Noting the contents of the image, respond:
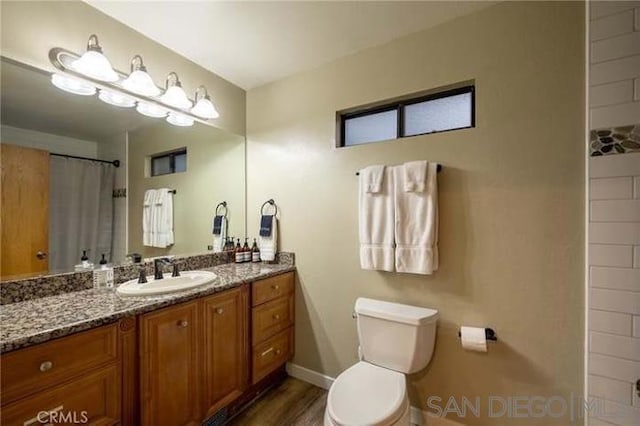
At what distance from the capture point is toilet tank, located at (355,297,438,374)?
1.54 metres

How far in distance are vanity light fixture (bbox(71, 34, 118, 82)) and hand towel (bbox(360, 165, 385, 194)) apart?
156 centimetres

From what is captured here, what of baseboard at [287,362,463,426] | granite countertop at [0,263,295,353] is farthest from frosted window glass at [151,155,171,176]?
baseboard at [287,362,463,426]

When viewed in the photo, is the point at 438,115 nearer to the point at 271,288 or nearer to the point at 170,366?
the point at 271,288

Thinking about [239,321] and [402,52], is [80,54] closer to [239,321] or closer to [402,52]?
[239,321]

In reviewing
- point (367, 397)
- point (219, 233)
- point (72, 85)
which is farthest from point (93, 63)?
point (367, 397)

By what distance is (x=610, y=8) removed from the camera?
1215mm

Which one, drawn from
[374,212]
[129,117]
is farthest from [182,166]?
[374,212]

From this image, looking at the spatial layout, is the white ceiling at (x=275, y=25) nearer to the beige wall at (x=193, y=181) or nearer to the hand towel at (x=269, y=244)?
the beige wall at (x=193, y=181)

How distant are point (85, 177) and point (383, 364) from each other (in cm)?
207

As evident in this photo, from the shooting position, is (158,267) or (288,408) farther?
(288,408)

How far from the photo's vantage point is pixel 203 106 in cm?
202

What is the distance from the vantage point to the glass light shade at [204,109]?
6.59 ft

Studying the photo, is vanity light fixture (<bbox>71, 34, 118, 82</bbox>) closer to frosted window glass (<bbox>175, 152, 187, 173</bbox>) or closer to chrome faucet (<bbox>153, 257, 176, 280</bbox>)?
frosted window glass (<bbox>175, 152, 187, 173</bbox>)

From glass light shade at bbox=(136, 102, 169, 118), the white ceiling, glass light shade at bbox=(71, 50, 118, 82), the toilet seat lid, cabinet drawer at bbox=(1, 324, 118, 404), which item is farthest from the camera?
glass light shade at bbox=(136, 102, 169, 118)
